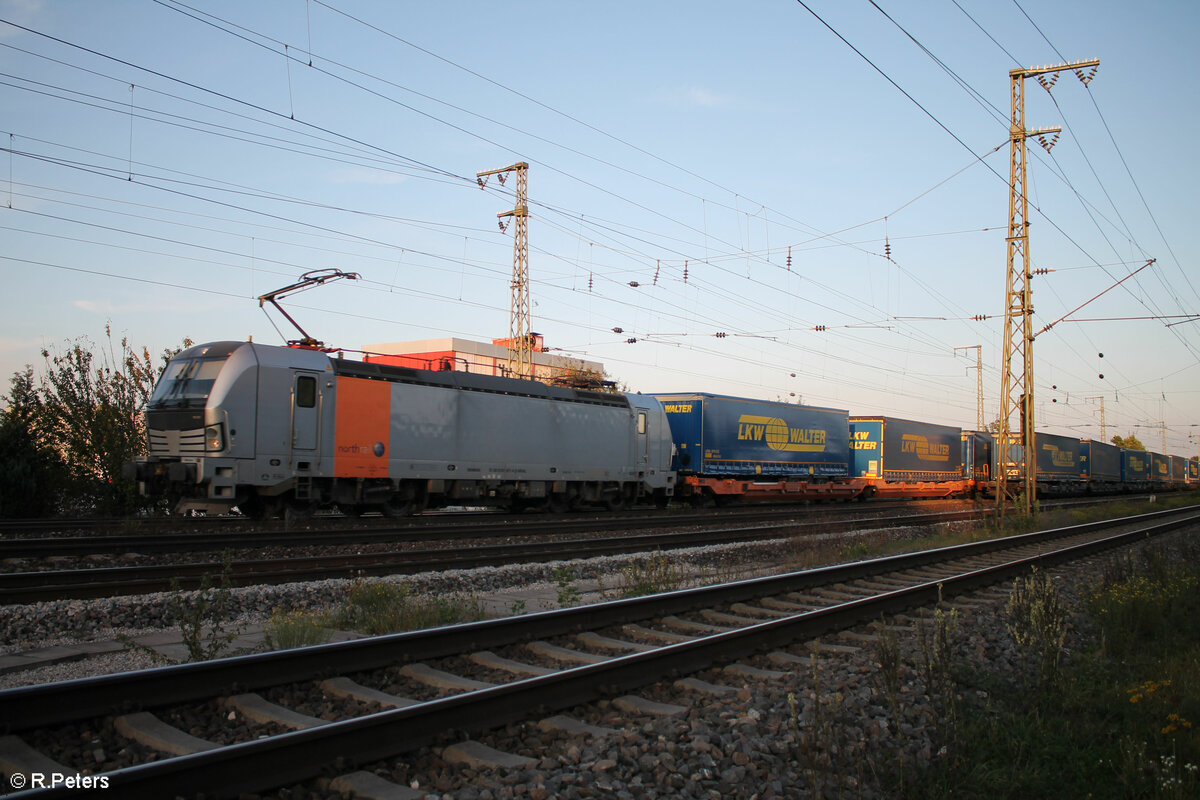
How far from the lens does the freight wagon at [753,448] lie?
26.7 meters

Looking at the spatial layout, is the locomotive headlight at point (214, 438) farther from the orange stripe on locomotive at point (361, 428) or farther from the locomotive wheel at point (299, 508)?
the orange stripe on locomotive at point (361, 428)

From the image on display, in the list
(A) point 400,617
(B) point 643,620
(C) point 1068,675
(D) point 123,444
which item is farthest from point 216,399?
(C) point 1068,675

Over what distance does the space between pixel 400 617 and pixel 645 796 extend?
4.10 metres

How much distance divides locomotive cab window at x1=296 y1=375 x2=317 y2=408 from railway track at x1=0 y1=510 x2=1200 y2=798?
35.6 feet

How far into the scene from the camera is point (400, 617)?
7.34 meters

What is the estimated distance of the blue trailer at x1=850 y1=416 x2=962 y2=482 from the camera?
1335 inches

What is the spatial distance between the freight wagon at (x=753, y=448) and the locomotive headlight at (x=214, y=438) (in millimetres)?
15534

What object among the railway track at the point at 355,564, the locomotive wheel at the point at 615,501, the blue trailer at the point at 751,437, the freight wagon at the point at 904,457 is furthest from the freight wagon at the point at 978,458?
the railway track at the point at 355,564

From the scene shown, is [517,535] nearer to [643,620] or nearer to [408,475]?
[408,475]

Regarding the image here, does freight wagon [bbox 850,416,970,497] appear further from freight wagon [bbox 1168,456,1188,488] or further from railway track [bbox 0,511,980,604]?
freight wagon [bbox 1168,456,1188,488]

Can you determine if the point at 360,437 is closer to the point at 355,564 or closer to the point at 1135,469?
the point at 355,564

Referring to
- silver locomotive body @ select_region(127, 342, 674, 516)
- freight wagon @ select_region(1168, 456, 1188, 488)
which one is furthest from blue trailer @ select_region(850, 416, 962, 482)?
freight wagon @ select_region(1168, 456, 1188, 488)

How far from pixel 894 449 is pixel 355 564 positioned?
93.5ft

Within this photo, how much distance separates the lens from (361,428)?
1705cm
